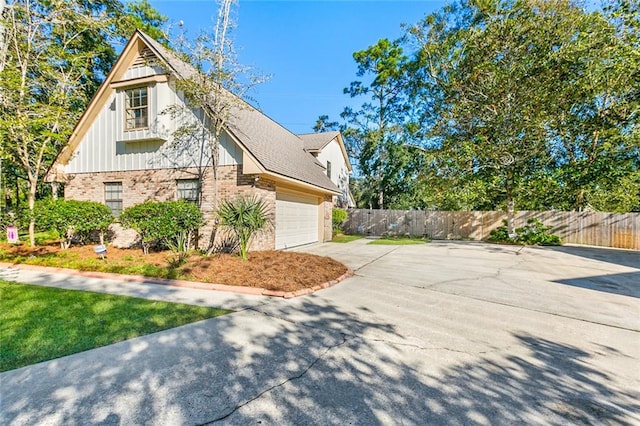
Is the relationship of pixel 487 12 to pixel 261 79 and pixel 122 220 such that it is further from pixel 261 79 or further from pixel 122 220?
pixel 122 220

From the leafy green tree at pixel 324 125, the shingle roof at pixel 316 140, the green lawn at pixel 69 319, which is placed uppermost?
the leafy green tree at pixel 324 125

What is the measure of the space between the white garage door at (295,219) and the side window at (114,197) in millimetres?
6275

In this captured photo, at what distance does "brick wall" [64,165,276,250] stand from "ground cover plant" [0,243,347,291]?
4.92ft

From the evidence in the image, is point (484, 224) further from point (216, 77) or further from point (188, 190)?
point (216, 77)

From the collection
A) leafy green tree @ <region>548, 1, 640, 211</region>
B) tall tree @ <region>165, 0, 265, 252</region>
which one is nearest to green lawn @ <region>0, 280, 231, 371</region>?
tall tree @ <region>165, 0, 265, 252</region>

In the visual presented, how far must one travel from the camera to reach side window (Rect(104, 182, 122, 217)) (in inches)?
444

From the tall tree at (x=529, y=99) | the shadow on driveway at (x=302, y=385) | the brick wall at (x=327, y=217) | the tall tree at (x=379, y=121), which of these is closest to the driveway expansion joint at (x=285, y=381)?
the shadow on driveway at (x=302, y=385)

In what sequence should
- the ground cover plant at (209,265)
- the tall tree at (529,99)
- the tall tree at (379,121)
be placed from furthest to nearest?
the tall tree at (379,121) < the tall tree at (529,99) < the ground cover plant at (209,265)

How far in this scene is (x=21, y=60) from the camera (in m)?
9.87

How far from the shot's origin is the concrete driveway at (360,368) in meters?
2.36

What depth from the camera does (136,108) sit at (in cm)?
1023

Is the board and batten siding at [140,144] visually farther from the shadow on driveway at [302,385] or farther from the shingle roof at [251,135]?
the shadow on driveway at [302,385]

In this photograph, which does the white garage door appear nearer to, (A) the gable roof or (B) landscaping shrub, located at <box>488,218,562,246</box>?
(A) the gable roof

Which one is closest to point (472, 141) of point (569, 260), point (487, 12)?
point (487, 12)
